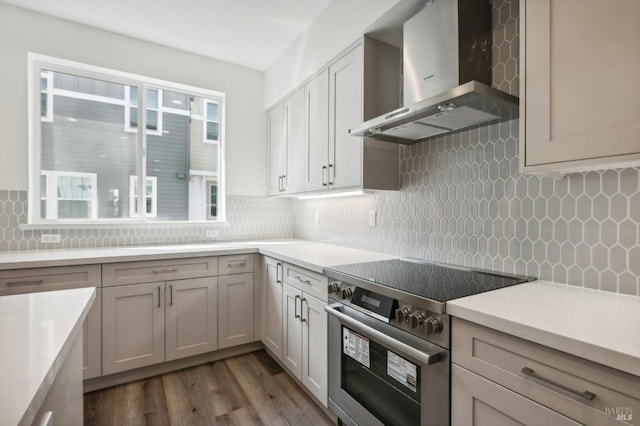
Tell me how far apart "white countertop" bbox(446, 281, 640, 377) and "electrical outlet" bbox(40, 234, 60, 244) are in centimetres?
295

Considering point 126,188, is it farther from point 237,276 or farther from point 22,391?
point 22,391

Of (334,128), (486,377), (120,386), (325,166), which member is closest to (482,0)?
(334,128)

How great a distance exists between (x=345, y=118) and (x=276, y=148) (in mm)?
1272

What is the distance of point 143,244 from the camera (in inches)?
114

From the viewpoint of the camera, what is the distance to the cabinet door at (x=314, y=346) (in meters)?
1.89

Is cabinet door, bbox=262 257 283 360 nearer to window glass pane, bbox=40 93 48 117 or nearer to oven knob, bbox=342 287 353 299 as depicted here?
oven knob, bbox=342 287 353 299

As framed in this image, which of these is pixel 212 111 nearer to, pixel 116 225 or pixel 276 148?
pixel 276 148

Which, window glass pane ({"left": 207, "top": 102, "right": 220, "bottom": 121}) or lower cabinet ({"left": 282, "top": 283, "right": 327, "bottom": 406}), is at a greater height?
window glass pane ({"left": 207, "top": 102, "right": 220, "bottom": 121})

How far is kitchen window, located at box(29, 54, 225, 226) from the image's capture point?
2.63 m

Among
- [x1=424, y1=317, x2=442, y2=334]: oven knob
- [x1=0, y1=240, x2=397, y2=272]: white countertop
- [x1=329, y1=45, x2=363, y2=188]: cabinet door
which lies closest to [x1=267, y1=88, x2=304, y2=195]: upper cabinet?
[x1=329, y1=45, x2=363, y2=188]: cabinet door

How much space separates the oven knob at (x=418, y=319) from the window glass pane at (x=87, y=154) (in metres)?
2.76

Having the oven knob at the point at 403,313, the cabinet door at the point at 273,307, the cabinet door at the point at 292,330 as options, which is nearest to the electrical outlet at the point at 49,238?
the cabinet door at the point at 273,307

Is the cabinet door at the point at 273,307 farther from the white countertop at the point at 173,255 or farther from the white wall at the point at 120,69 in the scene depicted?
the white wall at the point at 120,69

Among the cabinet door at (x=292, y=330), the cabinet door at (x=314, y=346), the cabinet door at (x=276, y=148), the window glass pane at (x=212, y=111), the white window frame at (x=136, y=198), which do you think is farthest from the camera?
the window glass pane at (x=212, y=111)
